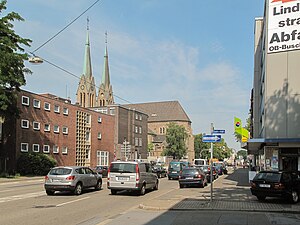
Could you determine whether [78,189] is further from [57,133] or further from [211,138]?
[57,133]

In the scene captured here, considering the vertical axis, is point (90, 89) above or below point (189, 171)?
above

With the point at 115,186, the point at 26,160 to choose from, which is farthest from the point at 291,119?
the point at 26,160

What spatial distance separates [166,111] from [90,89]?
3095 cm

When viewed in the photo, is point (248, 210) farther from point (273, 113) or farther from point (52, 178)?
point (273, 113)

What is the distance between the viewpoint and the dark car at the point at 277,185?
16.3m

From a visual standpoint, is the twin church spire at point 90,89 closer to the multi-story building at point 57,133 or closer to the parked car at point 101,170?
the multi-story building at point 57,133

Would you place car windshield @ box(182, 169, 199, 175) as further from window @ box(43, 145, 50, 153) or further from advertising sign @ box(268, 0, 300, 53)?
window @ box(43, 145, 50, 153)

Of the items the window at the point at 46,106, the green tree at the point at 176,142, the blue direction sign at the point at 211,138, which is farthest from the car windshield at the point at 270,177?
the green tree at the point at 176,142

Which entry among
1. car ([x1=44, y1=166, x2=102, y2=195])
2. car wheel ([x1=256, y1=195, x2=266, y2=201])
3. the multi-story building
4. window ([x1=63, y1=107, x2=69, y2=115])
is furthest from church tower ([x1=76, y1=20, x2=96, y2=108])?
car wheel ([x1=256, y1=195, x2=266, y2=201])

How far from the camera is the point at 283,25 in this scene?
26.7 metres

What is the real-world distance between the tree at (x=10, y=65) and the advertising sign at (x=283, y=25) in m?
22.8

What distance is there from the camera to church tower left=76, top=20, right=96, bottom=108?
11288cm

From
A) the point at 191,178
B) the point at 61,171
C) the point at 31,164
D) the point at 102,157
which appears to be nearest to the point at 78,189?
the point at 61,171

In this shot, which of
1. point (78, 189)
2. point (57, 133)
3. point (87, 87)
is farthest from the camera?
point (87, 87)
